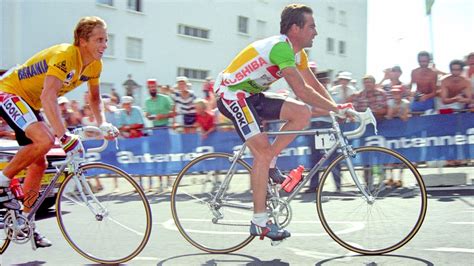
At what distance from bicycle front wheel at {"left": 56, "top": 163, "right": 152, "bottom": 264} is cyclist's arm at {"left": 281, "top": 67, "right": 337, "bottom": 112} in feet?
5.03

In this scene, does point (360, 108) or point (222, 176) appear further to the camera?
point (360, 108)

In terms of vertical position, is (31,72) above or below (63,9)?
below

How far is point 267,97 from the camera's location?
4.95 metres

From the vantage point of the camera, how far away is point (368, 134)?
9.24m

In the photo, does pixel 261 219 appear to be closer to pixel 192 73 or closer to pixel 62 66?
pixel 62 66

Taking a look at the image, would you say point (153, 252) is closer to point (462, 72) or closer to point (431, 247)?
point (431, 247)

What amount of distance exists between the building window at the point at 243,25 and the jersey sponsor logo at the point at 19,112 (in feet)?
102

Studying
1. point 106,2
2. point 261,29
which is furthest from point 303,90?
point 261,29

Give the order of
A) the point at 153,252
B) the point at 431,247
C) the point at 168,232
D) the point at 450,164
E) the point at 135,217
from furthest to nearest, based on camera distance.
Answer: the point at 450,164 < the point at 168,232 < the point at 153,252 < the point at 431,247 < the point at 135,217

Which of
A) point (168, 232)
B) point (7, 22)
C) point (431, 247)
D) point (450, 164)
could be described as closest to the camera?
point (431, 247)

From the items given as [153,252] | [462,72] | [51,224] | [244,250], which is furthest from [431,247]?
[462,72]

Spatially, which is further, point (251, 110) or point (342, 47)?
point (342, 47)

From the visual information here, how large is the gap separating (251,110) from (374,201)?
124cm

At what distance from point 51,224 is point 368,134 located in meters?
5.02
